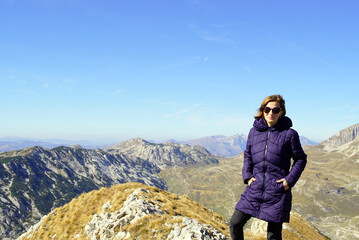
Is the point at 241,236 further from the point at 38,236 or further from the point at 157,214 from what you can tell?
the point at 38,236

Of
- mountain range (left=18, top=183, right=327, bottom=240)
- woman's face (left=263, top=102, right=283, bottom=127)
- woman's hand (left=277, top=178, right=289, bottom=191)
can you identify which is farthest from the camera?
mountain range (left=18, top=183, right=327, bottom=240)

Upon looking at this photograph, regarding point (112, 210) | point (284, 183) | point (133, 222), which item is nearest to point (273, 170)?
point (284, 183)

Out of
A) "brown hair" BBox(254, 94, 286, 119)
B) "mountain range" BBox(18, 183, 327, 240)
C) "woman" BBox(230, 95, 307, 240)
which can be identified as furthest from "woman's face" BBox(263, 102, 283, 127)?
"mountain range" BBox(18, 183, 327, 240)

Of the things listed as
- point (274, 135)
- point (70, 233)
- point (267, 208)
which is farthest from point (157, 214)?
point (274, 135)

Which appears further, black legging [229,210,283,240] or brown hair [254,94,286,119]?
brown hair [254,94,286,119]

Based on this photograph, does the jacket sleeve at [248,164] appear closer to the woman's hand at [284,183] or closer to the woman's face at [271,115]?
the woman's face at [271,115]

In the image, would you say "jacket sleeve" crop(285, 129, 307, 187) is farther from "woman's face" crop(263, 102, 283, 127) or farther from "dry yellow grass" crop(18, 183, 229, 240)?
"dry yellow grass" crop(18, 183, 229, 240)

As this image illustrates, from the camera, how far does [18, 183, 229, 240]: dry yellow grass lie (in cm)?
1712

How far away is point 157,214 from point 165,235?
296 cm

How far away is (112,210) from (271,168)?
18758 millimetres

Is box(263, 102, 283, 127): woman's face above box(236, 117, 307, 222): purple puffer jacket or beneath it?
above

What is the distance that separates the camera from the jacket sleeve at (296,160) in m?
8.09

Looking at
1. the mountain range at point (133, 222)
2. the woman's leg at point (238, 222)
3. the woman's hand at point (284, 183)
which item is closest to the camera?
the woman's hand at point (284, 183)

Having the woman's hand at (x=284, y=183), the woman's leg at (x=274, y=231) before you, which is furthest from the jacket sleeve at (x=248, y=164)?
the woman's leg at (x=274, y=231)
